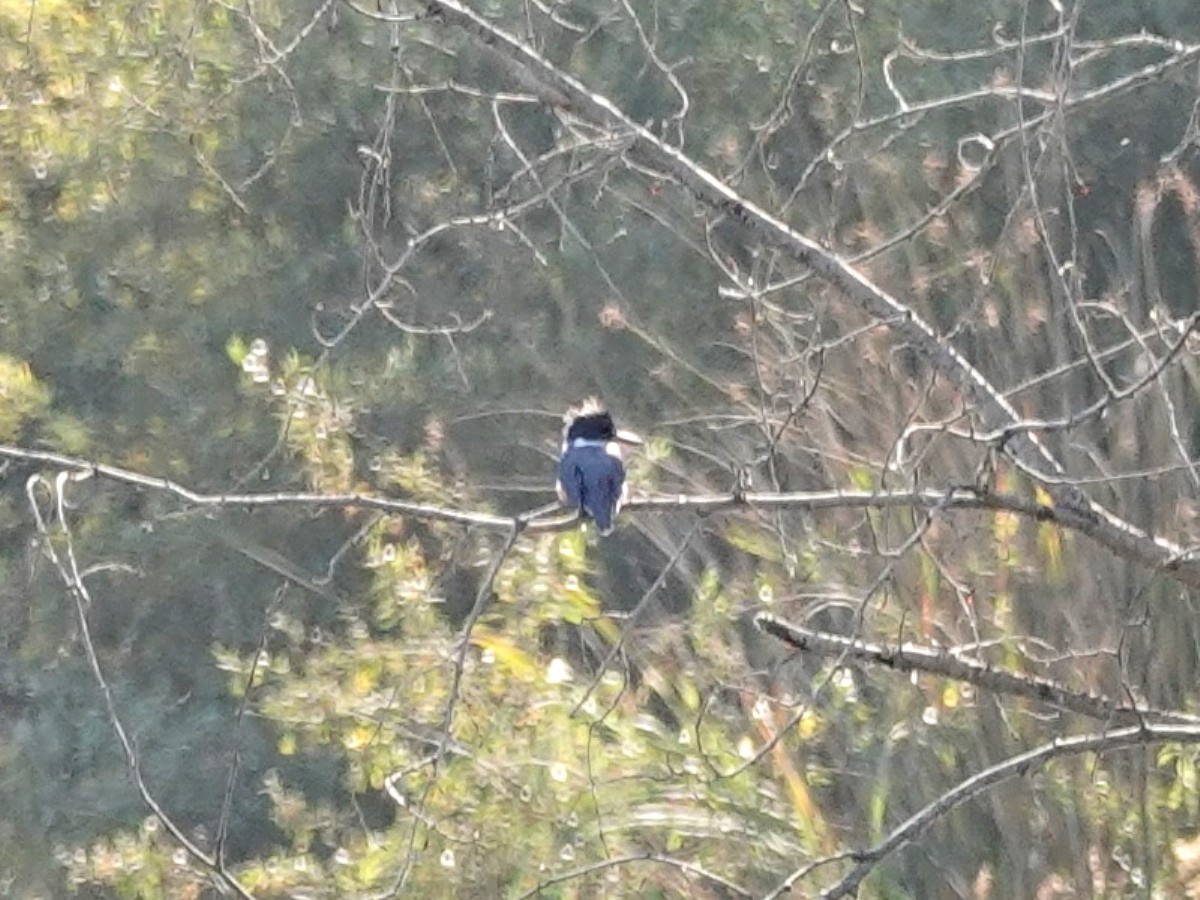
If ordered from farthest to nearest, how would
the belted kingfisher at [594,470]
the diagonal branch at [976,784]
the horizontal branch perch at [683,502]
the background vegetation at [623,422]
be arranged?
1. the belted kingfisher at [594,470]
2. the background vegetation at [623,422]
3. the diagonal branch at [976,784]
4. the horizontal branch perch at [683,502]

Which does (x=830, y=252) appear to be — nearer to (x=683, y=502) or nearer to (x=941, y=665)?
(x=683, y=502)

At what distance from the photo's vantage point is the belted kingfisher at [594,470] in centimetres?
373

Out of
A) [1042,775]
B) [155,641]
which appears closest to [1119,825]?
A: [1042,775]

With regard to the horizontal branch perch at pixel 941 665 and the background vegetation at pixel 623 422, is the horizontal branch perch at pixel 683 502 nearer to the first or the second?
the background vegetation at pixel 623 422

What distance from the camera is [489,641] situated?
4277mm

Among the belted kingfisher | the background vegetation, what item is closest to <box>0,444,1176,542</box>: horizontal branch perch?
the background vegetation

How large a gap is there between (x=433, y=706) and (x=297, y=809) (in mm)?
772

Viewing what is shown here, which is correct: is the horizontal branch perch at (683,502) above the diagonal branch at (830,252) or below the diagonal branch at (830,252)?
below

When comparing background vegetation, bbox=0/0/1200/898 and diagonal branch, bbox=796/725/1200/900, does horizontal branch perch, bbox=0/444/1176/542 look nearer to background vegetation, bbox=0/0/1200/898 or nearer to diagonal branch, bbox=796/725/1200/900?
background vegetation, bbox=0/0/1200/898

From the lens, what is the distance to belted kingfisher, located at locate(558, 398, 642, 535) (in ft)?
12.2

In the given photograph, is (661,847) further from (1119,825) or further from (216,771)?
(216,771)

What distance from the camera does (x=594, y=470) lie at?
3.96 meters

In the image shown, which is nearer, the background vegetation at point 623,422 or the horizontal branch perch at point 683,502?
the horizontal branch perch at point 683,502

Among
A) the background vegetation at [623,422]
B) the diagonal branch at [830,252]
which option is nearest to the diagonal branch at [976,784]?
the background vegetation at [623,422]
